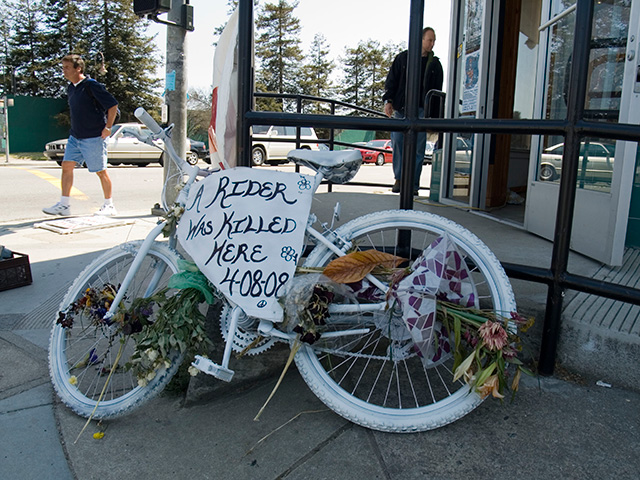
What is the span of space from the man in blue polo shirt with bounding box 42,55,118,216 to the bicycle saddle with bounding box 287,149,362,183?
4828 millimetres

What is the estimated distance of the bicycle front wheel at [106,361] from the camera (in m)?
2.30

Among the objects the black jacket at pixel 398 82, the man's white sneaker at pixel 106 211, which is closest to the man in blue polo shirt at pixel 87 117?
the man's white sneaker at pixel 106 211

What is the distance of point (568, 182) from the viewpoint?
2334 millimetres

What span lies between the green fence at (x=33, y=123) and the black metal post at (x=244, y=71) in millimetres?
32149

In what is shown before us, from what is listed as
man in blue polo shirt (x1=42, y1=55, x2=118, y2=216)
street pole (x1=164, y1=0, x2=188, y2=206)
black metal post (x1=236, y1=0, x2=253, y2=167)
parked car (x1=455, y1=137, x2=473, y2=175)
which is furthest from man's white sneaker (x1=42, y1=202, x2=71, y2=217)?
black metal post (x1=236, y1=0, x2=253, y2=167)

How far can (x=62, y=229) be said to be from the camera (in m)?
6.04

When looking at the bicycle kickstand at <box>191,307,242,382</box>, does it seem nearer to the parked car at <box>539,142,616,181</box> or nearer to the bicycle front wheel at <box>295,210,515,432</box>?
the bicycle front wheel at <box>295,210,515,432</box>

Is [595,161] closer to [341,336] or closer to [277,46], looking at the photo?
[341,336]

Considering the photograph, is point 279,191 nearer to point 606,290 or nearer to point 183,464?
point 183,464

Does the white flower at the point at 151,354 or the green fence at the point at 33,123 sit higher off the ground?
the green fence at the point at 33,123

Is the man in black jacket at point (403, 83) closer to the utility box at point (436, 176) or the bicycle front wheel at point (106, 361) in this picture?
the utility box at point (436, 176)

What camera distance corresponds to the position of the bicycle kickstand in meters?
2.14

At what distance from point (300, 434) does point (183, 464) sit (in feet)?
1.53

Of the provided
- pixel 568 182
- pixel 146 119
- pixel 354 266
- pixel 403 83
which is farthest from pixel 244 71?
pixel 403 83
